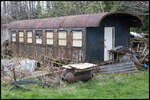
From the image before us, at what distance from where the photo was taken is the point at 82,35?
10.1 meters

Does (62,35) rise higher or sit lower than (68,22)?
lower

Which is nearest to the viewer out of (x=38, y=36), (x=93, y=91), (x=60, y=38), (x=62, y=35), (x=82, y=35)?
(x=93, y=91)

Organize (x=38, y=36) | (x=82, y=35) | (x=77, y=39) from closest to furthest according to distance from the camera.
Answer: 1. (x=82, y=35)
2. (x=77, y=39)
3. (x=38, y=36)

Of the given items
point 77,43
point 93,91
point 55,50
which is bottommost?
point 93,91

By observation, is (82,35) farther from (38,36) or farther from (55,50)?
(38,36)

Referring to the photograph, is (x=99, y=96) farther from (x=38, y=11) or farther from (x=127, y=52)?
(x=38, y=11)

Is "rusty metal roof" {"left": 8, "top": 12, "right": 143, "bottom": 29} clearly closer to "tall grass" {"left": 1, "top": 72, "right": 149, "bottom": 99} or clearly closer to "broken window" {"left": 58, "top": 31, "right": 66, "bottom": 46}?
"broken window" {"left": 58, "top": 31, "right": 66, "bottom": 46}

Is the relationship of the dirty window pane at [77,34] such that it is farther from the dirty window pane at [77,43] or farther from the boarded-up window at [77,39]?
the dirty window pane at [77,43]

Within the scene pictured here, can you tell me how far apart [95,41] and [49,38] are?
10.7 feet

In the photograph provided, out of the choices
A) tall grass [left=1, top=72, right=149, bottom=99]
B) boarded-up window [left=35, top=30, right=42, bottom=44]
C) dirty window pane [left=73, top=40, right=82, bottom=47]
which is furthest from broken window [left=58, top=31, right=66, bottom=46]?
tall grass [left=1, top=72, right=149, bottom=99]

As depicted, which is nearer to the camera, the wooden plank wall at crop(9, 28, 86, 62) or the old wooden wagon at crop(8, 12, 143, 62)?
the old wooden wagon at crop(8, 12, 143, 62)

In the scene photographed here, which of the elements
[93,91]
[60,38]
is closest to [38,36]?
[60,38]

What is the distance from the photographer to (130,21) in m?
11.9

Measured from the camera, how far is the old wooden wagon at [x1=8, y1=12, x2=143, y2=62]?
10039mm
